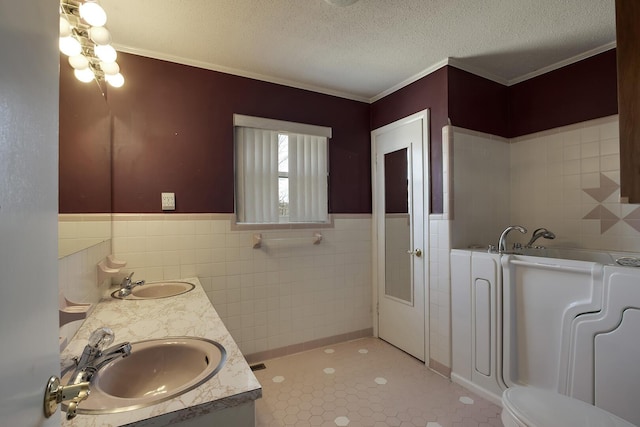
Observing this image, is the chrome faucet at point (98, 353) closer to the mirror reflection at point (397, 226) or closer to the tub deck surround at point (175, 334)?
the tub deck surround at point (175, 334)

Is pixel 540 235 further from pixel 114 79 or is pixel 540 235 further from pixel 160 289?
pixel 114 79

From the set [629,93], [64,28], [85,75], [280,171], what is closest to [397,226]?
A: [280,171]

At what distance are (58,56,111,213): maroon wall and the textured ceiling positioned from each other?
60 centimetres

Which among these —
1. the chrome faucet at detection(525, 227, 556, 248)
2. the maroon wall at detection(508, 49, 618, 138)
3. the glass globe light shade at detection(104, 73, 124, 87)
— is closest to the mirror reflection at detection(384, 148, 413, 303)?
the chrome faucet at detection(525, 227, 556, 248)

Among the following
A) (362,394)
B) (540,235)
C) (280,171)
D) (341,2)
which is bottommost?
(362,394)

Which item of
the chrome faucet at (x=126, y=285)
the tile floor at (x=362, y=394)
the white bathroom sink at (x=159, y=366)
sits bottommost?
the tile floor at (x=362, y=394)

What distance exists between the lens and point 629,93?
4.09 ft

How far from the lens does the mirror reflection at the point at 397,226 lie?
2668mm

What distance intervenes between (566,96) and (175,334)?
3.06 metres

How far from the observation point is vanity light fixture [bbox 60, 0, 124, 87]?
1.34m

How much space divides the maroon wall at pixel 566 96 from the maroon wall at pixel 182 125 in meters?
1.78

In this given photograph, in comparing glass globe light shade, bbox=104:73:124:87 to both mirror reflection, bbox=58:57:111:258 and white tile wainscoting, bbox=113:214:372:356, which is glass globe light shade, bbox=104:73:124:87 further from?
white tile wainscoting, bbox=113:214:372:356

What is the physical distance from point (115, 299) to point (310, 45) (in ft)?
6.61

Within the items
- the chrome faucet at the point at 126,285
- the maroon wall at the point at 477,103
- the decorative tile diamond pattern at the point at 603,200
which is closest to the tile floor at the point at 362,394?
the chrome faucet at the point at 126,285
